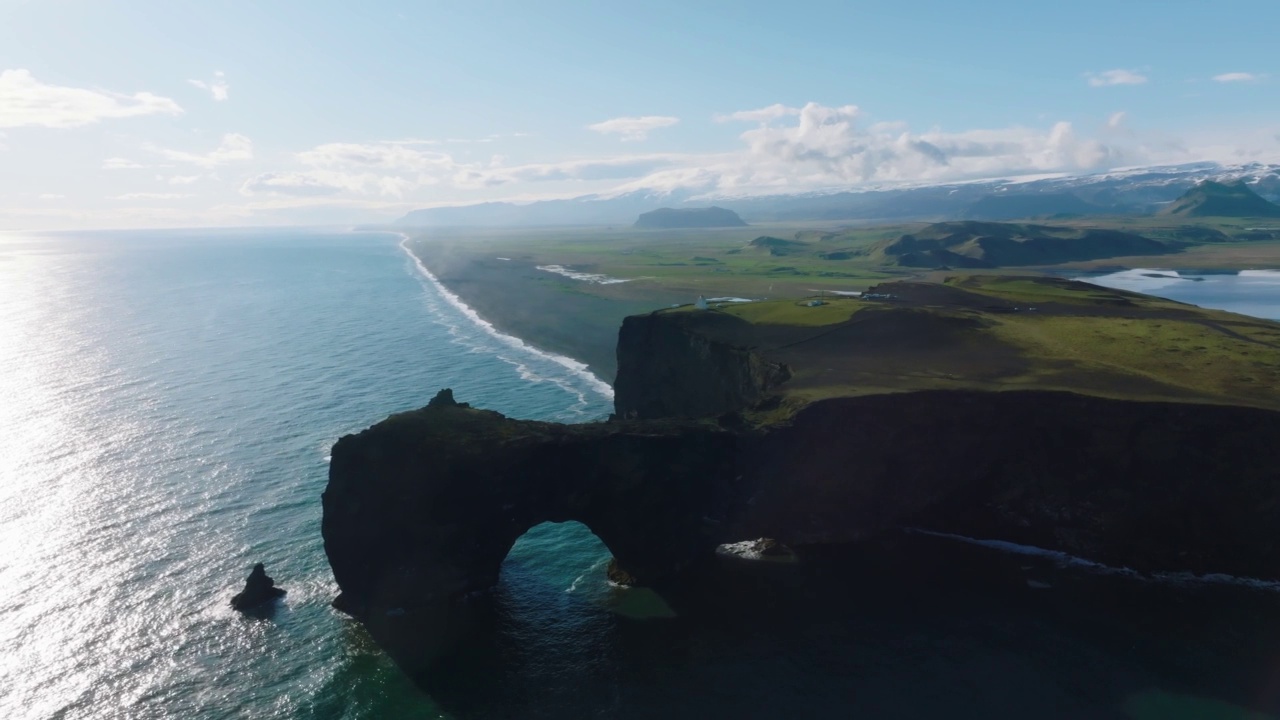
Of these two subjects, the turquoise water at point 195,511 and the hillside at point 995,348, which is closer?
the turquoise water at point 195,511

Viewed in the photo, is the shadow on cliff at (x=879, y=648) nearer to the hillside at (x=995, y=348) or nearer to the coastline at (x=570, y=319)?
the hillside at (x=995, y=348)

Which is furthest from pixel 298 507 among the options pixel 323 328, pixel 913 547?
pixel 323 328

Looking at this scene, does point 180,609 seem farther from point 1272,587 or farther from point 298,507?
point 1272,587


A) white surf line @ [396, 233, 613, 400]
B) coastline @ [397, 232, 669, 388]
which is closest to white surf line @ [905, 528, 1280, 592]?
white surf line @ [396, 233, 613, 400]

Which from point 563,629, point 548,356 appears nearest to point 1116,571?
point 563,629

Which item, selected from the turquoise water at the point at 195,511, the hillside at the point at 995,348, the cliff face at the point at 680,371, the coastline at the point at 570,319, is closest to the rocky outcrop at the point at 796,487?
the hillside at the point at 995,348
